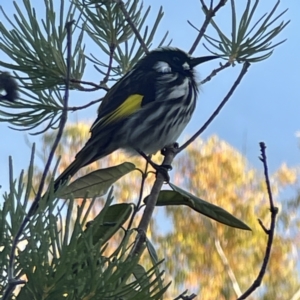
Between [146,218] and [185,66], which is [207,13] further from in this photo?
[185,66]

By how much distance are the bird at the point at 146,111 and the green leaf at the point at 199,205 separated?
1.89 ft

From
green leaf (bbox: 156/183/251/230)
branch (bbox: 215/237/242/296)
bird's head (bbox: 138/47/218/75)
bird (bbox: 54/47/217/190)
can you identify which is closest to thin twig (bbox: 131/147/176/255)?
green leaf (bbox: 156/183/251/230)

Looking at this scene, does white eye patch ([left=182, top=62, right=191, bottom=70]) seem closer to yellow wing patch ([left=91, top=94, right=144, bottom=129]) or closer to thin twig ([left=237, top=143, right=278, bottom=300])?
yellow wing patch ([left=91, top=94, right=144, bottom=129])

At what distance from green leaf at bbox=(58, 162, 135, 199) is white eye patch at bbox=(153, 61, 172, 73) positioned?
73 centimetres

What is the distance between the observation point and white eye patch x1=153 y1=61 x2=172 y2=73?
5.30ft

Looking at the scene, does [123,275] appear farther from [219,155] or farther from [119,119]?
[219,155]

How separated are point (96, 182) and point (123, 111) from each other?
0.62 meters

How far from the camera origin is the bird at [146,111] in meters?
1.47

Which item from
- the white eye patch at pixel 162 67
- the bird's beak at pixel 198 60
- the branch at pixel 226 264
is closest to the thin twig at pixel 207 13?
the bird's beak at pixel 198 60

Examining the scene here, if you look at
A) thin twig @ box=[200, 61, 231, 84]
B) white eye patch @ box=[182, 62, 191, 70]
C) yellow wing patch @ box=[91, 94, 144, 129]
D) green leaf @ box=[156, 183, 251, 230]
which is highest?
white eye patch @ box=[182, 62, 191, 70]

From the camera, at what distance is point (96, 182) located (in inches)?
34.4

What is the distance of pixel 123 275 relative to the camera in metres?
0.53

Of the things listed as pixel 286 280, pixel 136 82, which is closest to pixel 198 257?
pixel 286 280

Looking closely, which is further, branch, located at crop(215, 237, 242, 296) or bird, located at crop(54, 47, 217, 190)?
branch, located at crop(215, 237, 242, 296)
